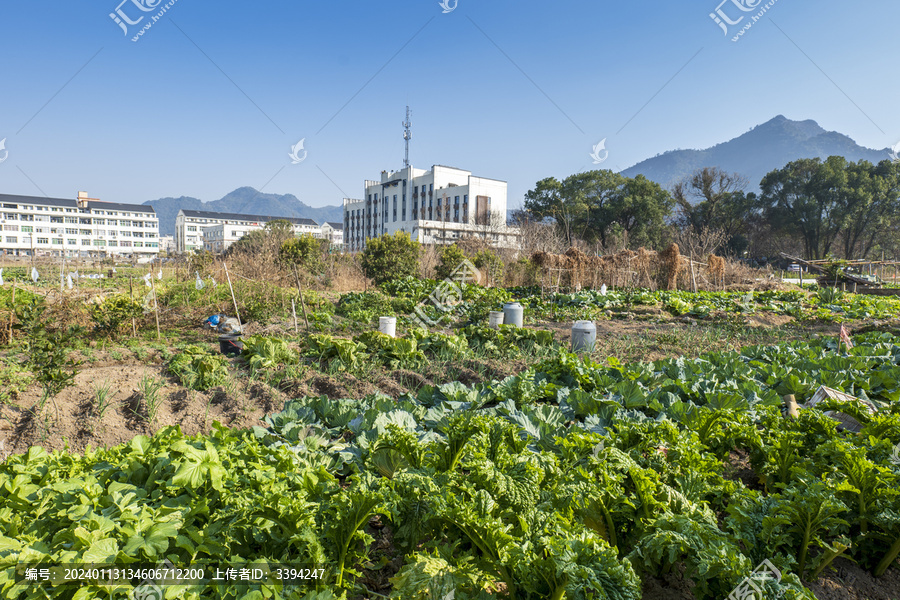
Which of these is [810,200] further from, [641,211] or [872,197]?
[641,211]

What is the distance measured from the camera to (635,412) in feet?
12.0

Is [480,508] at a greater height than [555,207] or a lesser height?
lesser

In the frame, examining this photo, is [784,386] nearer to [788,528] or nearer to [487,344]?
[788,528]

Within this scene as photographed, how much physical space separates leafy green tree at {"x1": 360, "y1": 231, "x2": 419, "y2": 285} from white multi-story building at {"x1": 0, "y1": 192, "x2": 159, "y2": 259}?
264 feet

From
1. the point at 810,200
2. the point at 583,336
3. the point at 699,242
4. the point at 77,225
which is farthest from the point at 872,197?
the point at 77,225

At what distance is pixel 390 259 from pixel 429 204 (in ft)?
168

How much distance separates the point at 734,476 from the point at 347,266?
17517 mm

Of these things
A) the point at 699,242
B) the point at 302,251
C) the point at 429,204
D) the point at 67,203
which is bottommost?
the point at 302,251

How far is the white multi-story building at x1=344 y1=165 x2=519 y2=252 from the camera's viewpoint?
57.9m

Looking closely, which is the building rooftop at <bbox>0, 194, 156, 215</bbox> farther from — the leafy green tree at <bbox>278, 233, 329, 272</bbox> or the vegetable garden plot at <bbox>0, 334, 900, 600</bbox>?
the vegetable garden plot at <bbox>0, 334, 900, 600</bbox>

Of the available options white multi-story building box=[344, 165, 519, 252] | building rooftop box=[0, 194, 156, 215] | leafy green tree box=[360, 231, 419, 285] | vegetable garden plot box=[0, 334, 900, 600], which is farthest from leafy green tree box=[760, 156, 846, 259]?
building rooftop box=[0, 194, 156, 215]

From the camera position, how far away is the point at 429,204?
66250 mm

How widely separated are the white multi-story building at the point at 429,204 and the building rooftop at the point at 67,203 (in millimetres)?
48372

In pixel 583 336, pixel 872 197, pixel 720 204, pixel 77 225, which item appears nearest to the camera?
pixel 583 336
